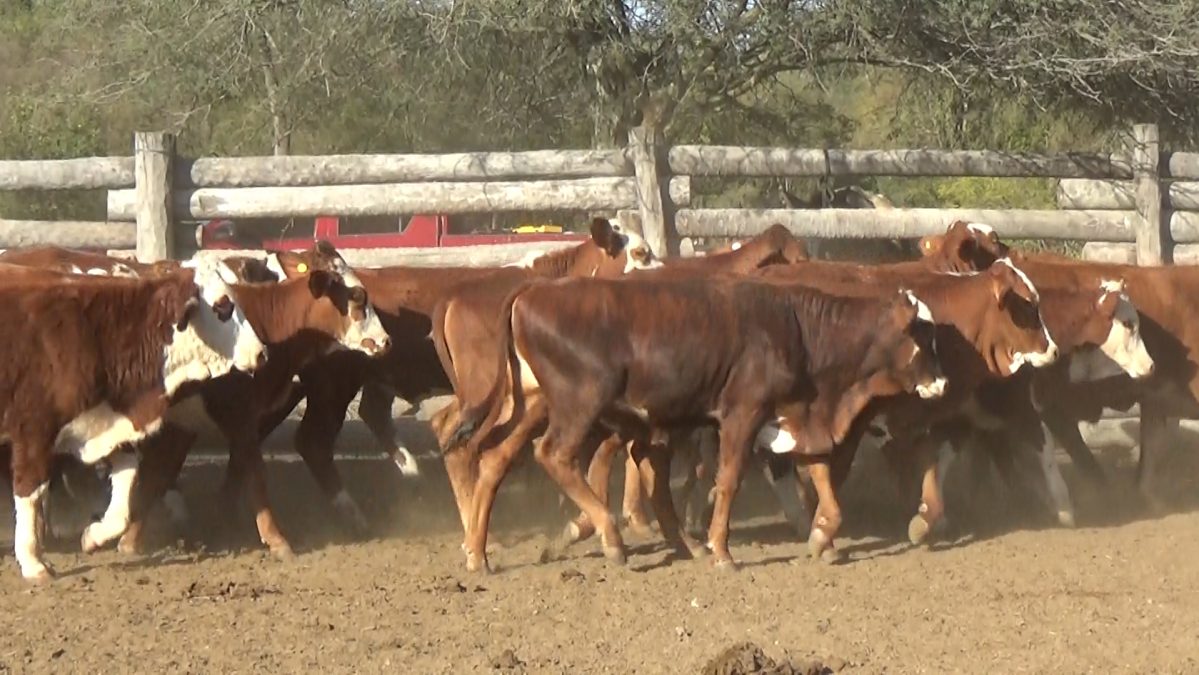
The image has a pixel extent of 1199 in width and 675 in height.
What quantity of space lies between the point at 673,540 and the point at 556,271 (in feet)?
7.45

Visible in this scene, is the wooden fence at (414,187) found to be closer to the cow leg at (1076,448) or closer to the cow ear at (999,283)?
the cow leg at (1076,448)

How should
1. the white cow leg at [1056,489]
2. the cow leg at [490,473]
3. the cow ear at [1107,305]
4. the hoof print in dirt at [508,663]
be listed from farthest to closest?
the cow ear at [1107,305]
the white cow leg at [1056,489]
the cow leg at [490,473]
the hoof print in dirt at [508,663]

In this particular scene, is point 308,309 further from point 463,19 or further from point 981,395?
point 463,19

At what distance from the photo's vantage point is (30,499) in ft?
28.1

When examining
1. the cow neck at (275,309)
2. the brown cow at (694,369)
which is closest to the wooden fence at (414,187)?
the cow neck at (275,309)

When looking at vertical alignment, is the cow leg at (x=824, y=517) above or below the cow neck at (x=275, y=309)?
below

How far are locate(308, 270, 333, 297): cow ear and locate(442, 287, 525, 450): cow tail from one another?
3.27 feet

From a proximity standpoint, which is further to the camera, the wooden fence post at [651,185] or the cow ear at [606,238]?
the wooden fence post at [651,185]

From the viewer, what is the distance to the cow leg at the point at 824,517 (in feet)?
29.9

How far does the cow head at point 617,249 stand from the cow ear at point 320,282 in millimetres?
1907

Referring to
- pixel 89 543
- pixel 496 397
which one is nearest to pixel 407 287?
pixel 496 397

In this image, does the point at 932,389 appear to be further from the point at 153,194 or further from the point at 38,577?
the point at 153,194

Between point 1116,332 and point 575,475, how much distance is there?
367cm

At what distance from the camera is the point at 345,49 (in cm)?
1529
